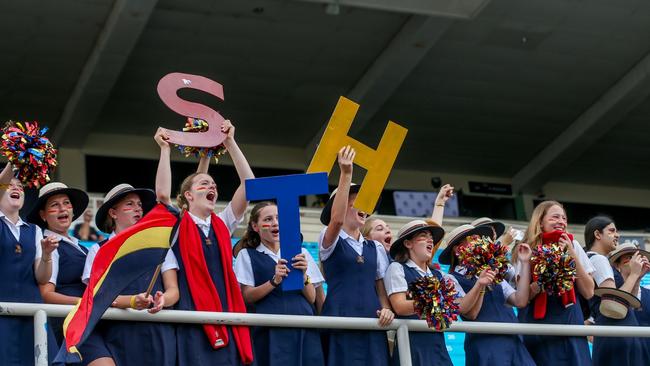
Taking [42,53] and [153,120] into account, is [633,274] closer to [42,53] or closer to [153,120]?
[42,53]

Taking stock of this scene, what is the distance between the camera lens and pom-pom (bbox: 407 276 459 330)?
5967 millimetres

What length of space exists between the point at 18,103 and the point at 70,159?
149cm

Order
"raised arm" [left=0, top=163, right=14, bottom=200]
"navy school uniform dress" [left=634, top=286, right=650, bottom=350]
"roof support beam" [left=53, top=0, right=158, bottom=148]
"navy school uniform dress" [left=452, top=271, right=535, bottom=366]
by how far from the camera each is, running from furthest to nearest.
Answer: "roof support beam" [left=53, top=0, right=158, bottom=148]
"navy school uniform dress" [left=634, top=286, right=650, bottom=350]
"navy school uniform dress" [left=452, top=271, right=535, bottom=366]
"raised arm" [left=0, top=163, right=14, bottom=200]

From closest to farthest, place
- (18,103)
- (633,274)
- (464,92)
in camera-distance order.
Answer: (633,274) < (18,103) < (464,92)

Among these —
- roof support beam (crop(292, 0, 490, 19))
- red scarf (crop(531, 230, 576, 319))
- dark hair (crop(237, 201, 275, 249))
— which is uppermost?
roof support beam (crop(292, 0, 490, 19))

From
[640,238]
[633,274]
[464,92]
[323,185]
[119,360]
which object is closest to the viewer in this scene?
[119,360]

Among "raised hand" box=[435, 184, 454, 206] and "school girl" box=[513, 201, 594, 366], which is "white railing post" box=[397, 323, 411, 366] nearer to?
"school girl" box=[513, 201, 594, 366]

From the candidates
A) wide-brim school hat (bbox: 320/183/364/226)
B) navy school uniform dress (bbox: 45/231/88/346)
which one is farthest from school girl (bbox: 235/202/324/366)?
navy school uniform dress (bbox: 45/231/88/346)

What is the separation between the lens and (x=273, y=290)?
598cm

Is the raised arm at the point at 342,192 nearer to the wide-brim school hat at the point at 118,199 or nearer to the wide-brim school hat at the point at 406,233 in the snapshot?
the wide-brim school hat at the point at 406,233

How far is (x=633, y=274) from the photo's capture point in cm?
695

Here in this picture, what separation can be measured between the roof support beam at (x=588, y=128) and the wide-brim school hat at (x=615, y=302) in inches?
478

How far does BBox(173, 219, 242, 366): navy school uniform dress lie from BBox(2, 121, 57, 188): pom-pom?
79 cm

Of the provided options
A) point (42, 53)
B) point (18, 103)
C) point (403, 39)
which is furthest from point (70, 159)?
point (403, 39)
